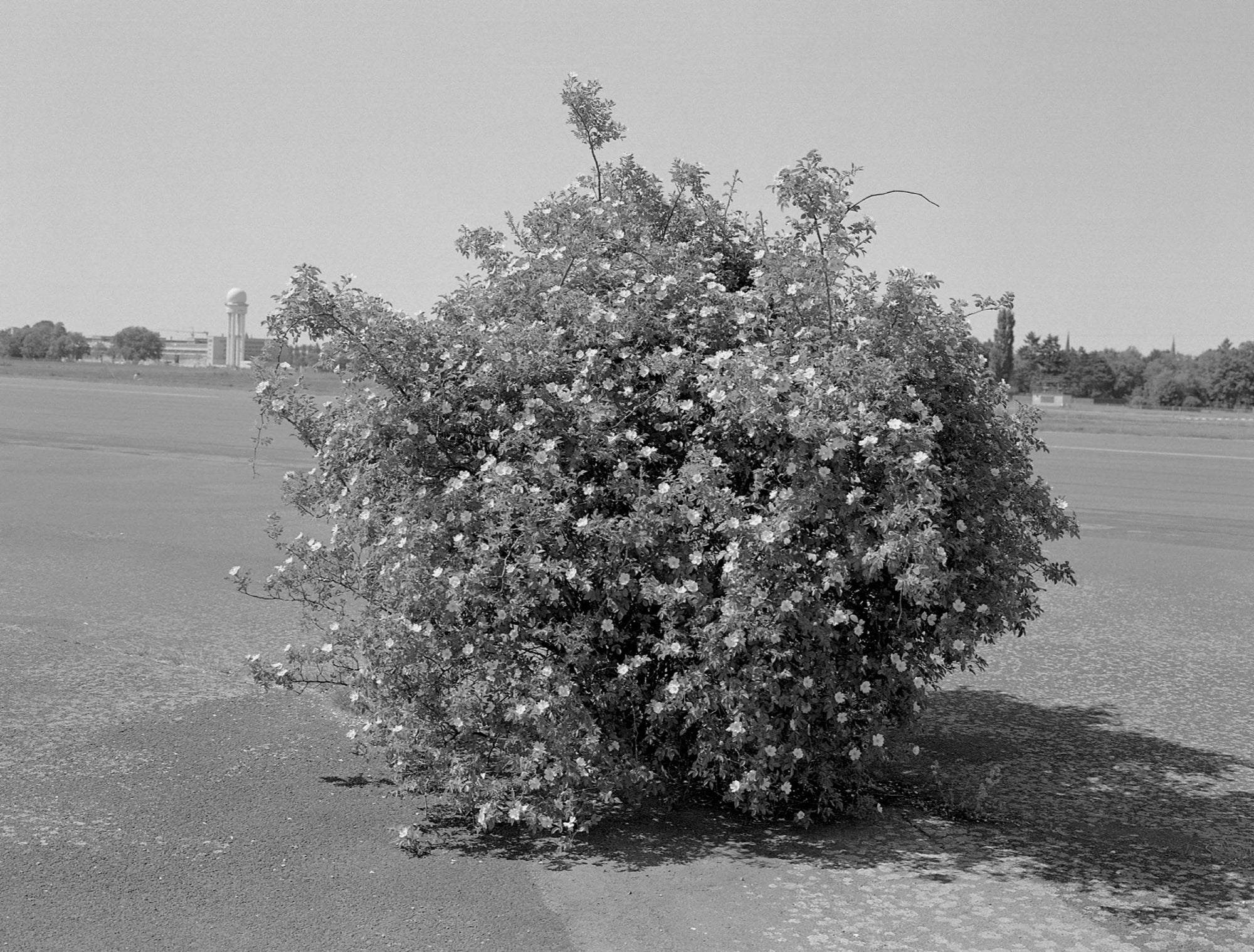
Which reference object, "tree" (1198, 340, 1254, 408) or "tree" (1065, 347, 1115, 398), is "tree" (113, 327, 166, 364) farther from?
"tree" (1198, 340, 1254, 408)

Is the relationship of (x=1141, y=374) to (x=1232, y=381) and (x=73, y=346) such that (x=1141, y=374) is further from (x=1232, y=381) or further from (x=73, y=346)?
(x=73, y=346)

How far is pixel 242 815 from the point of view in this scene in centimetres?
484

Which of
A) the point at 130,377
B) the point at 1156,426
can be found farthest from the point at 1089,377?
the point at 130,377

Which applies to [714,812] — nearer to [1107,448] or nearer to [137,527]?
[137,527]

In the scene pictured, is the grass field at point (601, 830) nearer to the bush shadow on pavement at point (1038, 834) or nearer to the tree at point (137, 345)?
the bush shadow on pavement at point (1038, 834)

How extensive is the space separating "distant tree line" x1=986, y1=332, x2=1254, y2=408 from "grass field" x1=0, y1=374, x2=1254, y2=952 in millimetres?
99595

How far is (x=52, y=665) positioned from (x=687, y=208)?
4291 millimetres

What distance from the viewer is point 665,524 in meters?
4.65

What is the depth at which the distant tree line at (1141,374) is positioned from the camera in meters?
114

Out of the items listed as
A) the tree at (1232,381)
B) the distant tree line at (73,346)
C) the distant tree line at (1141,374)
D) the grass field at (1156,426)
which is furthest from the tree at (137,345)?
the grass field at (1156,426)

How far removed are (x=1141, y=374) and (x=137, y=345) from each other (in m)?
133

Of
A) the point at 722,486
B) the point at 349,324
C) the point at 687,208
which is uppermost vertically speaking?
the point at 687,208

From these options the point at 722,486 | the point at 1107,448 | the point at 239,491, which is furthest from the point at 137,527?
the point at 1107,448

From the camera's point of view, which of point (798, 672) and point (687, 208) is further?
point (687, 208)
